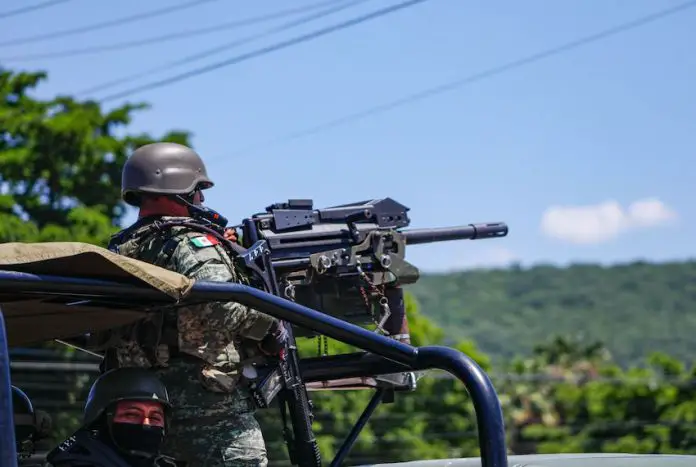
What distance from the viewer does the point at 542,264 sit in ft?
316

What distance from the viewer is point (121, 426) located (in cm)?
387

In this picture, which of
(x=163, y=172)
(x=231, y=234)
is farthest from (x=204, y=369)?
(x=231, y=234)

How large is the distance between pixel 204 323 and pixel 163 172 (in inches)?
29.4

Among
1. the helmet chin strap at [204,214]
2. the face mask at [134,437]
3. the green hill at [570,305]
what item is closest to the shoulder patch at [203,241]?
the helmet chin strap at [204,214]

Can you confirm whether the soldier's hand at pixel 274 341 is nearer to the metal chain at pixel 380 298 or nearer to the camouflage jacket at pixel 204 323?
the camouflage jacket at pixel 204 323

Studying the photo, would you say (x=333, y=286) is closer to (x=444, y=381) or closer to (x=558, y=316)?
(x=444, y=381)

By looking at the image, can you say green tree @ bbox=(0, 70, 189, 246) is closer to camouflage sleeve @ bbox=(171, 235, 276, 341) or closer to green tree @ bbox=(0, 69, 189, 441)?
green tree @ bbox=(0, 69, 189, 441)

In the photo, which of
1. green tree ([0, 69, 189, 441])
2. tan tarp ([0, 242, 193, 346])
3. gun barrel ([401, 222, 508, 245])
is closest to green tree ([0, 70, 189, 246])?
green tree ([0, 69, 189, 441])

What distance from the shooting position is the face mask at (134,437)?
12.7 feet

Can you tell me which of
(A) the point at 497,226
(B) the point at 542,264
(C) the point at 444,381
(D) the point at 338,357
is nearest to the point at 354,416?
(C) the point at 444,381

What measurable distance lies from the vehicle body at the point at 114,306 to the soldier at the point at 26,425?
33 cm

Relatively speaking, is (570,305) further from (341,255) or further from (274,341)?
(274,341)

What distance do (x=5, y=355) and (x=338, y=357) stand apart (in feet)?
5.06

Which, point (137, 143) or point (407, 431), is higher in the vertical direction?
point (137, 143)
